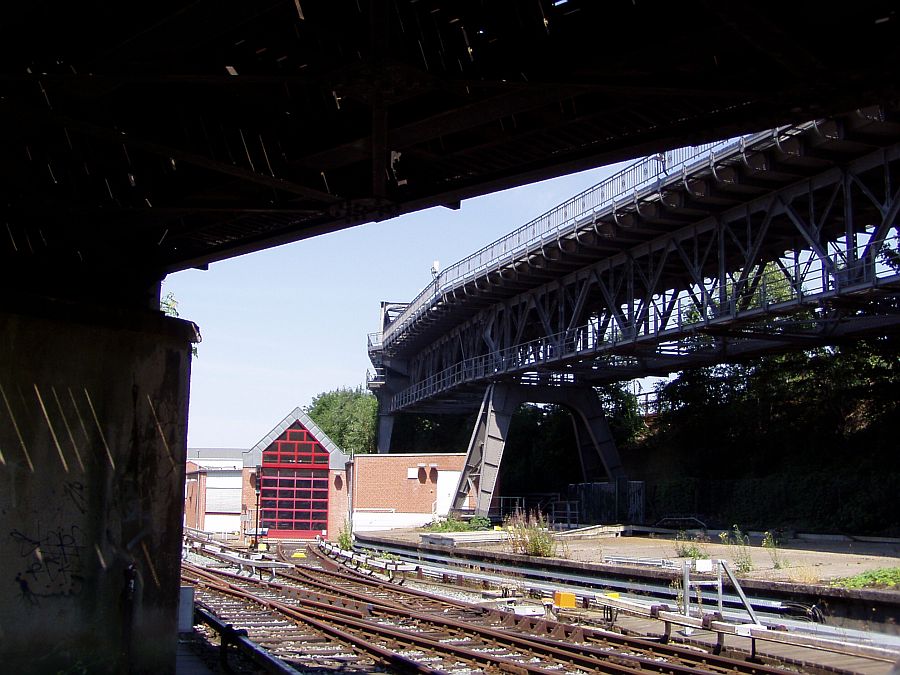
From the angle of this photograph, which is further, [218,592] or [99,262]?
[218,592]

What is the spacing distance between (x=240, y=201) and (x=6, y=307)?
8.17 ft

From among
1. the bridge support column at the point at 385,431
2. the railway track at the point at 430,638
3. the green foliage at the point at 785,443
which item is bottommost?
the railway track at the point at 430,638

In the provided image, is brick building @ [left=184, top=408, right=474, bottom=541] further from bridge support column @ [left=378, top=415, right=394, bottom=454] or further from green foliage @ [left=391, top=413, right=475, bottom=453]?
bridge support column @ [left=378, top=415, right=394, bottom=454]

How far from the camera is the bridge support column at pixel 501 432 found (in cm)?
4081

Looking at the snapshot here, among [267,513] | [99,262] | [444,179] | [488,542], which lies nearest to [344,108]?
[444,179]

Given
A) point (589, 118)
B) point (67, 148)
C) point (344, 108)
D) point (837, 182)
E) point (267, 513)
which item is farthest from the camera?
point (267, 513)

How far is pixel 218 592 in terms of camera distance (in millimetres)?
20859

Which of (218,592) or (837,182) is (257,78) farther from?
(837,182)

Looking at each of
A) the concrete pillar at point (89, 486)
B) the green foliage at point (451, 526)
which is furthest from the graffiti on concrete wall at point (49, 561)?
the green foliage at point (451, 526)

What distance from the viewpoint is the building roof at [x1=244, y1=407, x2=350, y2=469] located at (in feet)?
144

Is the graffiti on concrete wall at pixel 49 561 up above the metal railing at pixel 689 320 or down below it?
below

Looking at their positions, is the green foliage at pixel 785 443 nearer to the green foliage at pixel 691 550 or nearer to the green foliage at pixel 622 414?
the green foliage at pixel 622 414

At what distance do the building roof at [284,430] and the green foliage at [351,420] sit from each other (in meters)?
30.4

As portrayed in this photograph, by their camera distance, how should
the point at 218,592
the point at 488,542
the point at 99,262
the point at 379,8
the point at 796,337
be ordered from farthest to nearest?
the point at 488,542, the point at 796,337, the point at 218,592, the point at 99,262, the point at 379,8
